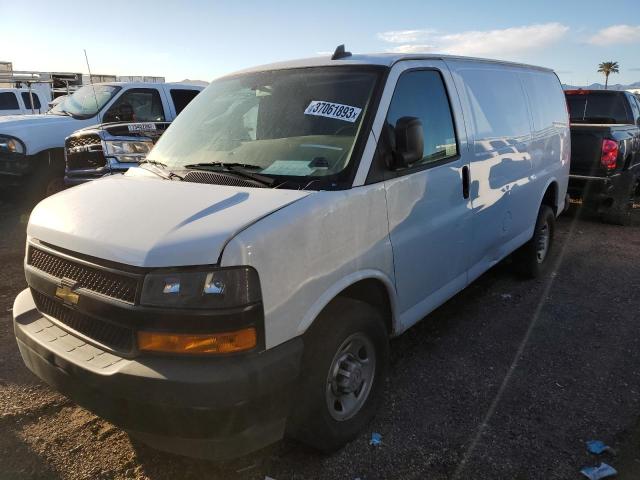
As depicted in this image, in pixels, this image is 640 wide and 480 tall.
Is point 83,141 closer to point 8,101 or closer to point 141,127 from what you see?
point 141,127

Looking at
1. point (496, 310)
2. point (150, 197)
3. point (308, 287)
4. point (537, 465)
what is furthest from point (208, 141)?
point (496, 310)

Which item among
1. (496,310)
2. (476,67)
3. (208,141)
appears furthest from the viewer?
(496,310)

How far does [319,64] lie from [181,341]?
203 centimetres

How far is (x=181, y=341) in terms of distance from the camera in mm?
2123

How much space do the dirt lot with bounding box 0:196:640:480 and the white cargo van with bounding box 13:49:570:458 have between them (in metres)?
0.32

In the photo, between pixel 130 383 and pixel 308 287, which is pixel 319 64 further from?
pixel 130 383

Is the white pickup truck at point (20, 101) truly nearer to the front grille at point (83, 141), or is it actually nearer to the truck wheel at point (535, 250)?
the front grille at point (83, 141)

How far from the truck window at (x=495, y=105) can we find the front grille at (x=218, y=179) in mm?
1942

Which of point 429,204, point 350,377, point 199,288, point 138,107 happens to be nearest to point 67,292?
point 199,288

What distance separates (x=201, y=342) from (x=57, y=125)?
7.64 meters

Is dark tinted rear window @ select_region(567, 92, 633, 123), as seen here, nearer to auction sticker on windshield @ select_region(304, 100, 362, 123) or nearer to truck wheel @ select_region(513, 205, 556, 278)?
truck wheel @ select_region(513, 205, 556, 278)

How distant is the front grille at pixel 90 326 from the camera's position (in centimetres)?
225

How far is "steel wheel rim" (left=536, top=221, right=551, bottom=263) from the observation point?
5625 millimetres

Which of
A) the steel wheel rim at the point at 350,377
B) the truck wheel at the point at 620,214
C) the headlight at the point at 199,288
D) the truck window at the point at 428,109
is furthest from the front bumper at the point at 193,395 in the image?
the truck wheel at the point at 620,214
